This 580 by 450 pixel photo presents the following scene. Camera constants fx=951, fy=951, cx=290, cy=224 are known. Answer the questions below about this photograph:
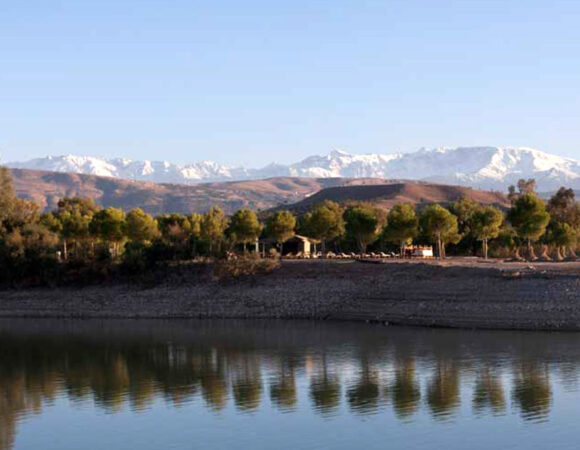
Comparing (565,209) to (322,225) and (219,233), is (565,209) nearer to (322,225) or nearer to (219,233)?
(322,225)

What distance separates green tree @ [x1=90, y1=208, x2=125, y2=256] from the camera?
78438 millimetres

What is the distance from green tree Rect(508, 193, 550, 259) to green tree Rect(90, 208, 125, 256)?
32368mm

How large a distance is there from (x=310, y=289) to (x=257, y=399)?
93.9 ft

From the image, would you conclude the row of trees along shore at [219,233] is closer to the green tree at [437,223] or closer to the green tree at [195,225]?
the green tree at [437,223]

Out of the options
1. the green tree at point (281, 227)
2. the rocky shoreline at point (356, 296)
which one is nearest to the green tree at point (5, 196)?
the rocky shoreline at point (356, 296)

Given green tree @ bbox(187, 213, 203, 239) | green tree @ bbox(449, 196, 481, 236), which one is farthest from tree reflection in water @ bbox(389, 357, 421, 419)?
green tree @ bbox(449, 196, 481, 236)

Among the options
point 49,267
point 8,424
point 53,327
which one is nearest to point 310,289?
point 53,327

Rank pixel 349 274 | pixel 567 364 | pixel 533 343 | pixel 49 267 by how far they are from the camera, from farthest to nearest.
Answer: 1. pixel 49 267
2. pixel 349 274
3. pixel 533 343
4. pixel 567 364

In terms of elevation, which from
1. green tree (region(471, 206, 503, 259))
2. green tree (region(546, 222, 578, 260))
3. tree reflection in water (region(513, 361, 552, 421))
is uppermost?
green tree (region(471, 206, 503, 259))

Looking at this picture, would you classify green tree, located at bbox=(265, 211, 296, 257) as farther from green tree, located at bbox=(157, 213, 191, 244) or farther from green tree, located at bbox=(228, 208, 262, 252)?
green tree, located at bbox=(157, 213, 191, 244)

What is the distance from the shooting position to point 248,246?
9125cm

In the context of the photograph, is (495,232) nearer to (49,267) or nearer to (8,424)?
(49,267)

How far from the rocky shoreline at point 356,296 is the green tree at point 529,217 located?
12099 mm

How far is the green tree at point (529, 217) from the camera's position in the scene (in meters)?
75.8
